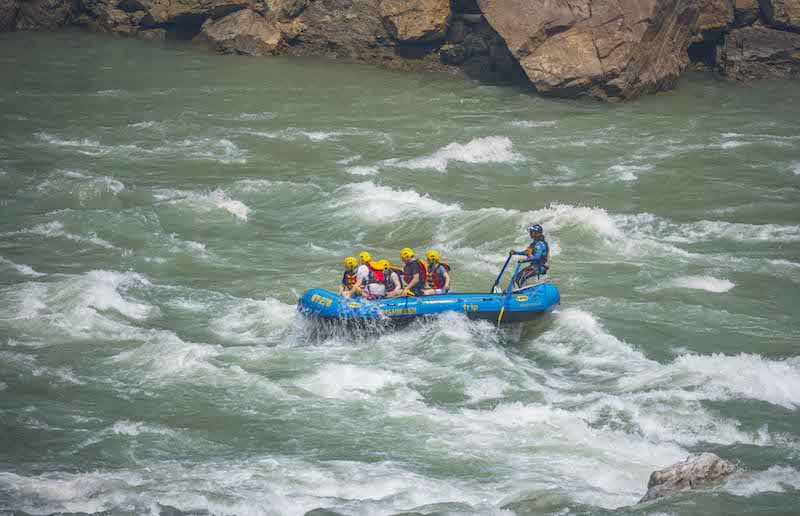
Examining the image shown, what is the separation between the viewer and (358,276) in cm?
1527

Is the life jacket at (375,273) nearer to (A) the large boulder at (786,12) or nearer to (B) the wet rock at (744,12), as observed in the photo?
(B) the wet rock at (744,12)

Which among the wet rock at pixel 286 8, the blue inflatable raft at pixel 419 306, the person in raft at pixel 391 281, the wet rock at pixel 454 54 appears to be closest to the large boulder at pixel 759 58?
the wet rock at pixel 454 54

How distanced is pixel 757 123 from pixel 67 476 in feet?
60.0

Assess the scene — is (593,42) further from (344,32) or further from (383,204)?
(383,204)

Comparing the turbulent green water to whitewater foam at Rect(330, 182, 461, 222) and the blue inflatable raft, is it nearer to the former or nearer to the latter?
whitewater foam at Rect(330, 182, 461, 222)

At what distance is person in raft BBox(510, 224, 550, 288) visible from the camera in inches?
608

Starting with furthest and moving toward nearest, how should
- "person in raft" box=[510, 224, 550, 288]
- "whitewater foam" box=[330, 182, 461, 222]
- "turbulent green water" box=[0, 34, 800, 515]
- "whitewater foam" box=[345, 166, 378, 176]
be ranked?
"whitewater foam" box=[345, 166, 378, 176]
"whitewater foam" box=[330, 182, 461, 222]
"person in raft" box=[510, 224, 550, 288]
"turbulent green water" box=[0, 34, 800, 515]

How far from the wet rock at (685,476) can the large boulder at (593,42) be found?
1596cm

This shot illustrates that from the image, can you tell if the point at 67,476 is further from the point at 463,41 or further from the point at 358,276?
the point at 463,41

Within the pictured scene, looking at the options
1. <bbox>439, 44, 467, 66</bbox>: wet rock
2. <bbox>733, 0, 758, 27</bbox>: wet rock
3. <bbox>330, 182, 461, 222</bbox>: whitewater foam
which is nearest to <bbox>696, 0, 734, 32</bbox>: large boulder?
<bbox>733, 0, 758, 27</bbox>: wet rock

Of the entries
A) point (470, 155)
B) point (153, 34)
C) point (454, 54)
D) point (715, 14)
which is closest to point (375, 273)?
point (470, 155)

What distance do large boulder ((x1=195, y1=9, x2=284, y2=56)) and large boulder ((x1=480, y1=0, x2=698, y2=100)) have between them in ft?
22.5

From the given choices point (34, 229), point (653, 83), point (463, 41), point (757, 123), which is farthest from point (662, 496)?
point (463, 41)

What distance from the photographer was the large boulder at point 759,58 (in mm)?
Result: 27453
